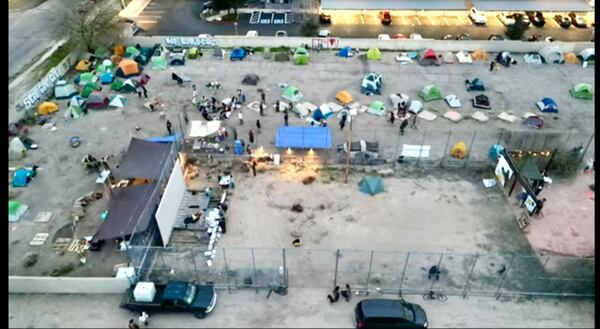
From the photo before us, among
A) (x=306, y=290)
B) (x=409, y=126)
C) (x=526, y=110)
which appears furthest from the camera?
(x=526, y=110)

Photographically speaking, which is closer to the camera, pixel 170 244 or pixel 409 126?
pixel 170 244

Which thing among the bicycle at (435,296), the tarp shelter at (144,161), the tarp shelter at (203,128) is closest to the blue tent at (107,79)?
the tarp shelter at (203,128)

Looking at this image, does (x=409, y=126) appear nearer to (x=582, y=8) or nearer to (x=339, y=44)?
(x=339, y=44)

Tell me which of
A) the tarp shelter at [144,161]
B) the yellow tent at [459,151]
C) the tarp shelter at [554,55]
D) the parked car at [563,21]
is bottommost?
the yellow tent at [459,151]

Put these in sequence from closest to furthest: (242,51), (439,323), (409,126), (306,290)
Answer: (439,323), (306,290), (409,126), (242,51)

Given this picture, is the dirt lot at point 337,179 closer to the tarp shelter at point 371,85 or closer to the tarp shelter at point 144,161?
the tarp shelter at point 371,85

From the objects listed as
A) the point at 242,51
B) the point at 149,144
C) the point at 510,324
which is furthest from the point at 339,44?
the point at 510,324

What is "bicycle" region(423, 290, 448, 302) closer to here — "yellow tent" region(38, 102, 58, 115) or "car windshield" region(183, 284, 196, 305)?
"car windshield" region(183, 284, 196, 305)
